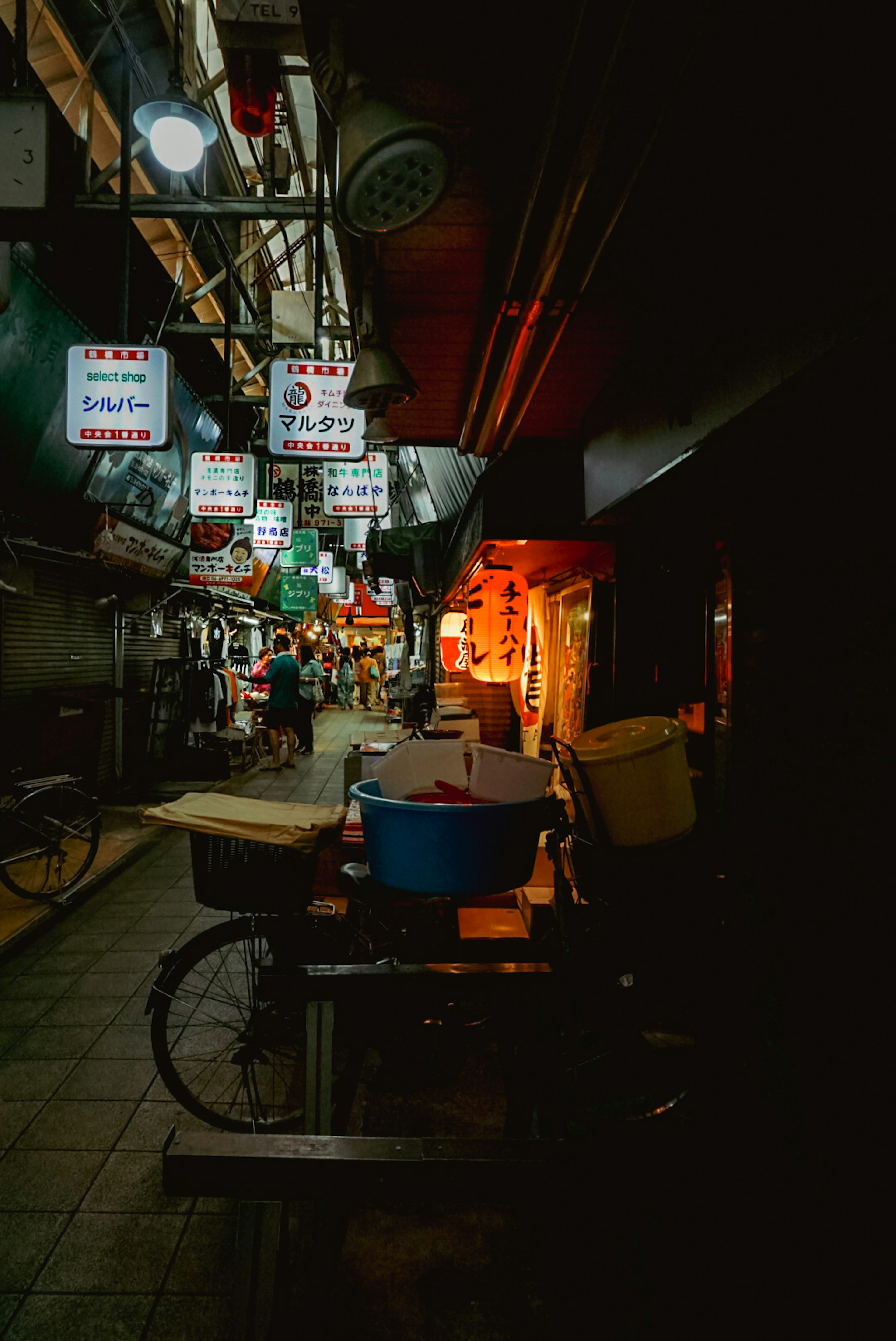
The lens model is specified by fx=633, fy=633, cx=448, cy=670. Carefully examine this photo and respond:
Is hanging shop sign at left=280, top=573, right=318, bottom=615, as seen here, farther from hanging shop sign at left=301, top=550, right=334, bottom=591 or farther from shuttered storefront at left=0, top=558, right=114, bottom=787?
shuttered storefront at left=0, top=558, right=114, bottom=787

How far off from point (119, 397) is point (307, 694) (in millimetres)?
10678

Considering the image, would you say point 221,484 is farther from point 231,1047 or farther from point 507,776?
point 507,776

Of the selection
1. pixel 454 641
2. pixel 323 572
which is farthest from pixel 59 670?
pixel 323 572

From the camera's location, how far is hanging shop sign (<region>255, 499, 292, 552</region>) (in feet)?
55.3

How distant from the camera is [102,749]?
1405 cm

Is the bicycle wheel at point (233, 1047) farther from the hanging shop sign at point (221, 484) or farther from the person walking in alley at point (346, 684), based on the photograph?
the person walking in alley at point (346, 684)

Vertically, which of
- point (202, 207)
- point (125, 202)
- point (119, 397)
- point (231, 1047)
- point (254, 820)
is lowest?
point (231, 1047)

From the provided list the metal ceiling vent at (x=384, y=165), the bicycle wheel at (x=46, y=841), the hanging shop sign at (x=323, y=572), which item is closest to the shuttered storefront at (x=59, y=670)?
the bicycle wheel at (x=46, y=841)

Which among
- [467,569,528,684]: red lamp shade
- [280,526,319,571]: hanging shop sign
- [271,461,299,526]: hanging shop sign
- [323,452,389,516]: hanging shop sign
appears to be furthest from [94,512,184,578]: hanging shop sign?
[467,569,528,684]: red lamp shade

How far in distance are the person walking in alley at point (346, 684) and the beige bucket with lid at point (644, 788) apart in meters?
32.9

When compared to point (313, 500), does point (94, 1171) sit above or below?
below

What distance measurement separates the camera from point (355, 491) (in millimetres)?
13945

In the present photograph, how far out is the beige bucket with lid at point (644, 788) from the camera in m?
3.27

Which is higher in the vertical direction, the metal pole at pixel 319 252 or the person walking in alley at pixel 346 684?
the metal pole at pixel 319 252
